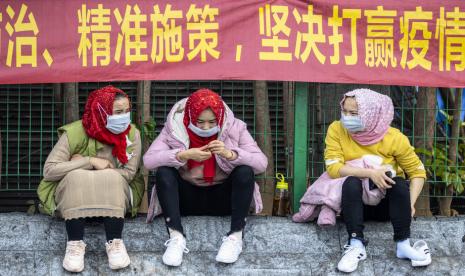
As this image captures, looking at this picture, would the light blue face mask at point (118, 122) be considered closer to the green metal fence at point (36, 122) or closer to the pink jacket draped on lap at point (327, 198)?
the green metal fence at point (36, 122)

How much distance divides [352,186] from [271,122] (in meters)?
1.36

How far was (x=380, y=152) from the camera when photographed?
6148 mm

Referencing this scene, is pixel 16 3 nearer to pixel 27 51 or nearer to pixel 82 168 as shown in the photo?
pixel 27 51

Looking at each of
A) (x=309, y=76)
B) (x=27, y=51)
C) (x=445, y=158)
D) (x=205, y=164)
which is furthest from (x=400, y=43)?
(x=27, y=51)

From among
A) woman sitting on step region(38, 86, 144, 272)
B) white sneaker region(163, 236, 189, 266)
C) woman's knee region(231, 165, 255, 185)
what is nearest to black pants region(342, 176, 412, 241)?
woman's knee region(231, 165, 255, 185)

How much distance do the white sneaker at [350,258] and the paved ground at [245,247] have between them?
0.11 metres

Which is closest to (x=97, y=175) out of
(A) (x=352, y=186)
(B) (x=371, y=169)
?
(A) (x=352, y=186)

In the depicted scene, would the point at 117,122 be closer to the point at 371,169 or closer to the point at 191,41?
the point at 191,41

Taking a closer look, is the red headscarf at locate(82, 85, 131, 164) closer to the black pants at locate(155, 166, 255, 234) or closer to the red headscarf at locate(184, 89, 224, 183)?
the black pants at locate(155, 166, 255, 234)

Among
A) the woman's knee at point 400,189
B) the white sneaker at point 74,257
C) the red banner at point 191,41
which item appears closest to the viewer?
the white sneaker at point 74,257

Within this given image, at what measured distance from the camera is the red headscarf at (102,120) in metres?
5.94

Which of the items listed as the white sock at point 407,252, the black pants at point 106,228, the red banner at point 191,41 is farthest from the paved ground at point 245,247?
the red banner at point 191,41

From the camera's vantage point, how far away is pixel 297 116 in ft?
21.9

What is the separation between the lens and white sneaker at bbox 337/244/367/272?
5770 mm
